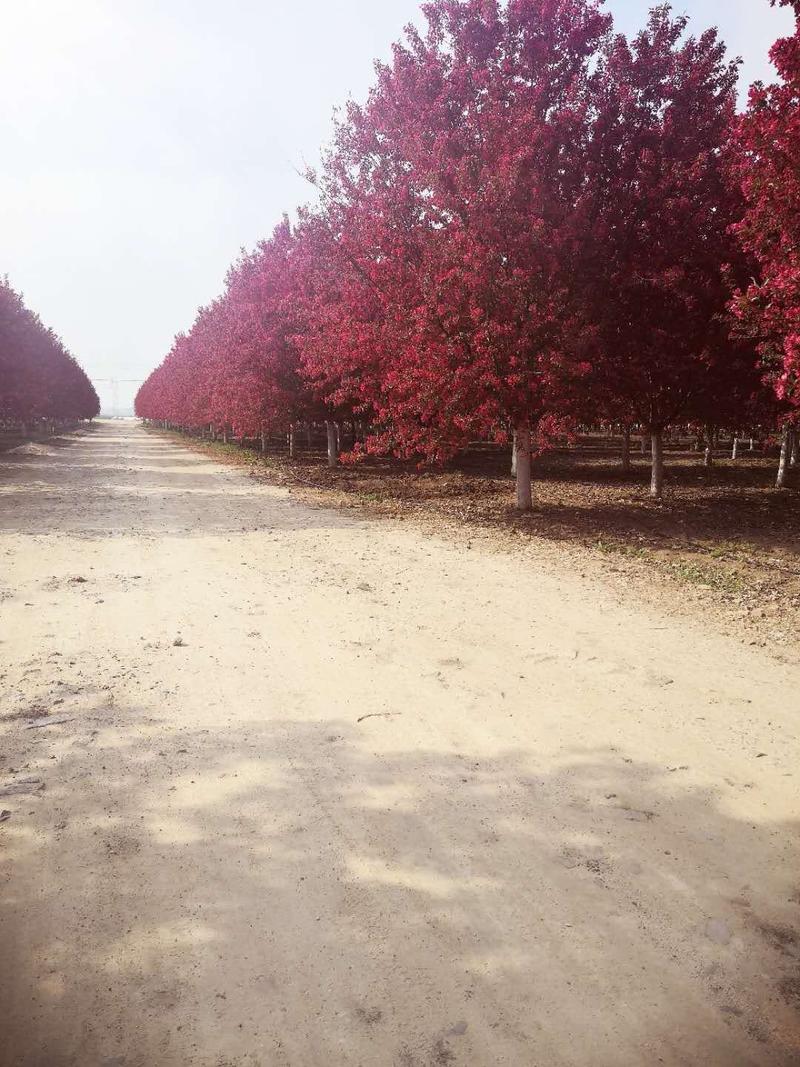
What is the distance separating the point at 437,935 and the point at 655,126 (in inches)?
640

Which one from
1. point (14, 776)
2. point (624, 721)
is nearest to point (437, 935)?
point (624, 721)

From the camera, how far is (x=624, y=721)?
465 centimetres

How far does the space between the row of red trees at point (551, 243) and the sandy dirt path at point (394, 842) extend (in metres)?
6.52

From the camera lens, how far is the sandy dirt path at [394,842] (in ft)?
7.89

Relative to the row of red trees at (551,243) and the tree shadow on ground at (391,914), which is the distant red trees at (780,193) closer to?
the row of red trees at (551,243)

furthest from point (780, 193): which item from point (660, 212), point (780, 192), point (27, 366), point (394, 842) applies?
point (27, 366)

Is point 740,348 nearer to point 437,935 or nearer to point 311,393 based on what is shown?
point 311,393

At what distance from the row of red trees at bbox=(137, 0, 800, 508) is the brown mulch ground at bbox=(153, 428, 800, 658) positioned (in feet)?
5.05

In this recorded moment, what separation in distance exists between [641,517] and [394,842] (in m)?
11.5

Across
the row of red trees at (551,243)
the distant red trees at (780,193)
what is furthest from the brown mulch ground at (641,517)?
the distant red trees at (780,193)

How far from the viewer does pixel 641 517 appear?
13.5m

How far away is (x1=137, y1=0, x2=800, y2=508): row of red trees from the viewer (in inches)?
458

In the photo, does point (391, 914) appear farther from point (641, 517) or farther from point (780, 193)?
point (641, 517)

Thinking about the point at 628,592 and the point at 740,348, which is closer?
the point at 628,592
